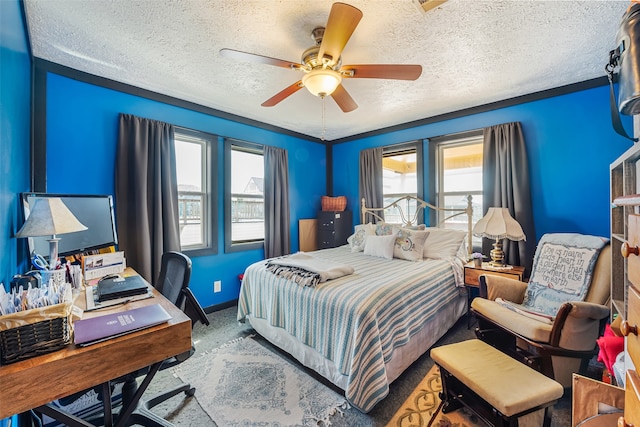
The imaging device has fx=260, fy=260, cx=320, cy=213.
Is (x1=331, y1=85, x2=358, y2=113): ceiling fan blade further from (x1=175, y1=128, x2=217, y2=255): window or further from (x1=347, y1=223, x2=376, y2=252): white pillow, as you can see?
(x1=175, y1=128, x2=217, y2=255): window

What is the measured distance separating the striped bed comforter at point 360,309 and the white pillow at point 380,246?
0.35 meters

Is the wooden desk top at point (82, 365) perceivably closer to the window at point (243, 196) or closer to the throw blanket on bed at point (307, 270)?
the throw blanket on bed at point (307, 270)

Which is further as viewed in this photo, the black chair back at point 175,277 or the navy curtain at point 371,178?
the navy curtain at point 371,178

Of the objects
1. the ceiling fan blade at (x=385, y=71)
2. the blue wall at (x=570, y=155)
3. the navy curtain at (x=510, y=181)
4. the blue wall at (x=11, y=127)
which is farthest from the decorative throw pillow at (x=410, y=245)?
the blue wall at (x=11, y=127)

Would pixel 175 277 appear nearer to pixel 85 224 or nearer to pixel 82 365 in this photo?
pixel 82 365

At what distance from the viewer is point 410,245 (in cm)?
299

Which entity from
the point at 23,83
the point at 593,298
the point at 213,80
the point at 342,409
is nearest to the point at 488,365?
the point at 342,409

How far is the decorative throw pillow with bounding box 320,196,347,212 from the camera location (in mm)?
4484

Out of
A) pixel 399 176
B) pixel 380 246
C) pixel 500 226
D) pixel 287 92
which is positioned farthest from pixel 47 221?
pixel 399 176

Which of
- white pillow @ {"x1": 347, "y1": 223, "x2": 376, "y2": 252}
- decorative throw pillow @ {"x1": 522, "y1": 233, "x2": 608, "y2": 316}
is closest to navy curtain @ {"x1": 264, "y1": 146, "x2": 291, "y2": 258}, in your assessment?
white pillow @ {"x1": 347, "y1": 223, "x2": 376, "y2": 252}

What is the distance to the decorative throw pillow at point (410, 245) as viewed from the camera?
9.68 ft

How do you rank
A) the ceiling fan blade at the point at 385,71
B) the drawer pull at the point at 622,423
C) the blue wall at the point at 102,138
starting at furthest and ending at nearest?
the blue wall at the point at 102,138
the ceiling fan blade at the point at 385,71
the drawer pull at the point at 622,423

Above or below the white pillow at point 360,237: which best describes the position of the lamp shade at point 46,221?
above

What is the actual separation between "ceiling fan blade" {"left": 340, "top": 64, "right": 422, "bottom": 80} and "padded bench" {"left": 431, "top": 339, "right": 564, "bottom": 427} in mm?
1803
